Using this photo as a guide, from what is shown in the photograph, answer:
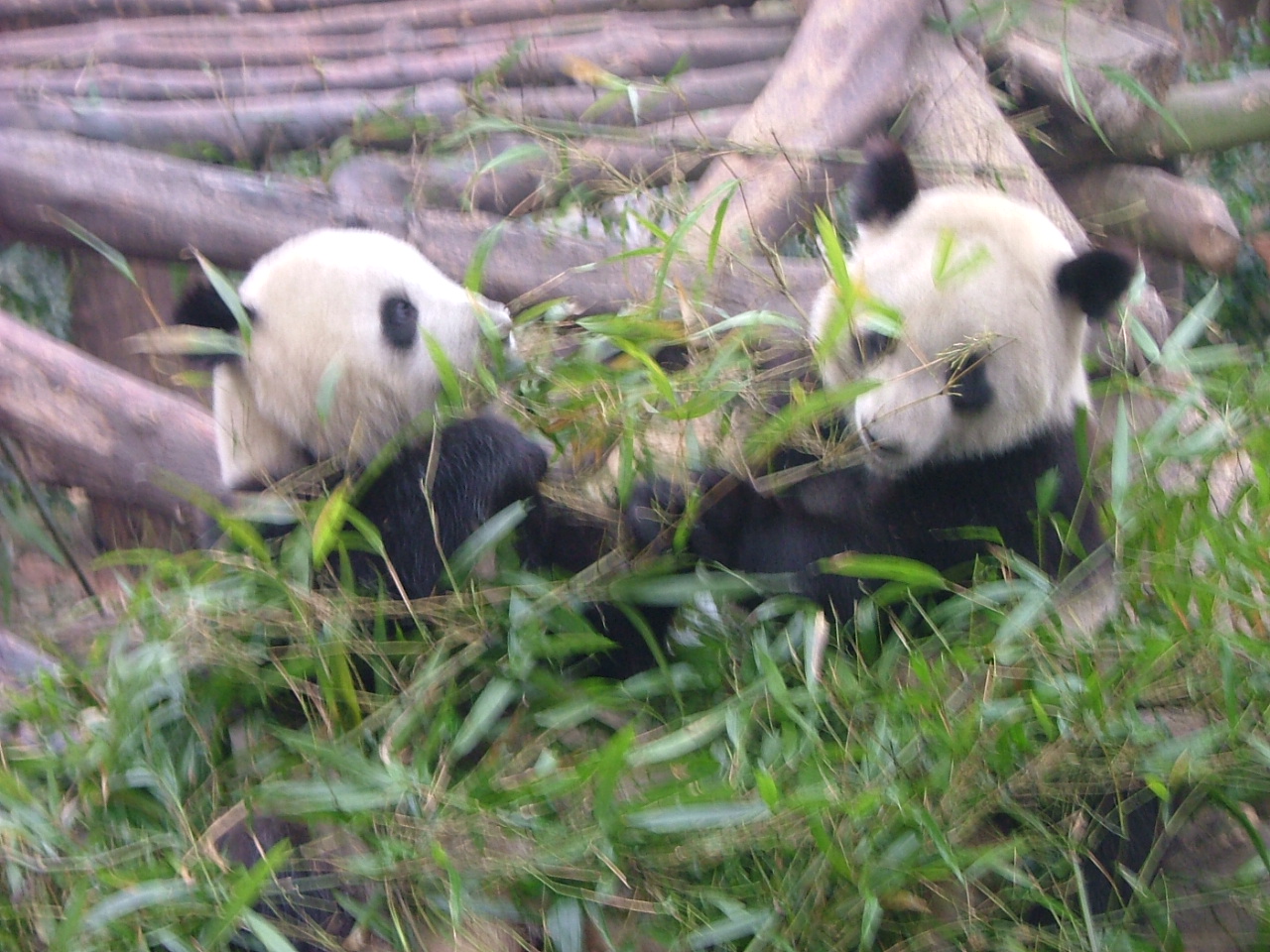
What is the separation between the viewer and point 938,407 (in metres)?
2.24

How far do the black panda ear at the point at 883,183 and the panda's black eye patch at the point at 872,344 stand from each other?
302 millimetres

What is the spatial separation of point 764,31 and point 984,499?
2960 millimetres

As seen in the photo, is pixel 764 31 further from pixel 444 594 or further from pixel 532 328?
pixel 444 594

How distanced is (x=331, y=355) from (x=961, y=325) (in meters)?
1.30

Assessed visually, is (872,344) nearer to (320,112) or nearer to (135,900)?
(135,900)

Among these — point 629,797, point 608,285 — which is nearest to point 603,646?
point 629,797

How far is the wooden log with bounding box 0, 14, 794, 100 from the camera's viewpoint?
4.38 meters

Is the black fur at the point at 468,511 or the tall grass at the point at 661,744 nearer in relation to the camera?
the tall grass at the point at 661,744

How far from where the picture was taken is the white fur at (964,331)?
219 cm

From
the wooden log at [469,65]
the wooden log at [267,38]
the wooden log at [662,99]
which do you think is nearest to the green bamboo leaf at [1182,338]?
the wooden log at [662,99]

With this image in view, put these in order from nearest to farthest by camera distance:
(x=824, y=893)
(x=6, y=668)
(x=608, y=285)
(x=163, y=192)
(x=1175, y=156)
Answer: (x=824, y=893) → (x=6, y=668) → (x=608, y=285) → (x=163, y=192) → (x=1175, y=156)

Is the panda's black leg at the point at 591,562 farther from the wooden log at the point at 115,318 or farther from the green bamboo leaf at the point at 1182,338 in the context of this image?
the wooden log at the point at 115,318

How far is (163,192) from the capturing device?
3.52 metres

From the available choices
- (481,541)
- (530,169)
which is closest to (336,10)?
(530,169)
